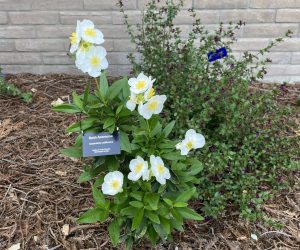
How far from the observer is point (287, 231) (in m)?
2.31

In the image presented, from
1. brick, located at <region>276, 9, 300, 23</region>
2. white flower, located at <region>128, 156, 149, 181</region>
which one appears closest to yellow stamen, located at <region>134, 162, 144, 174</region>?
white flower, located at <region>128, 156, 149, 181</region>

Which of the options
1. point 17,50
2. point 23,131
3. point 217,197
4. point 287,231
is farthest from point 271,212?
point 17,50

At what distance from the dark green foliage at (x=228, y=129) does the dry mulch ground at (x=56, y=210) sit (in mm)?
122

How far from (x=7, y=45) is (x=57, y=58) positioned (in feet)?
1.53

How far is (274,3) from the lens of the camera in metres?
3.39

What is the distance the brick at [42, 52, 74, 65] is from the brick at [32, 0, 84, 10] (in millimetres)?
419

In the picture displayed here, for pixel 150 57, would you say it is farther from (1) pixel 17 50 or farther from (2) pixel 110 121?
(1) pixel 17 50

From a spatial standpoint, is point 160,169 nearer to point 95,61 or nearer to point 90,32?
point 95,61

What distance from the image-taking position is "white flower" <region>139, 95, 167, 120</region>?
1.65m

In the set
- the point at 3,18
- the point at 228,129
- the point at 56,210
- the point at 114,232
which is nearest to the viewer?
the point at 114,232

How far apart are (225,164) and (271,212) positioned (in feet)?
1.41

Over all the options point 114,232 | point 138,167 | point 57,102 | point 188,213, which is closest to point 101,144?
point 138,167

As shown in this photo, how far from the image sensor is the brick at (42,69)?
3.71m

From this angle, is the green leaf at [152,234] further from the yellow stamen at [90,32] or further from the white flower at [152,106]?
the yellow stamen at [90,32]
